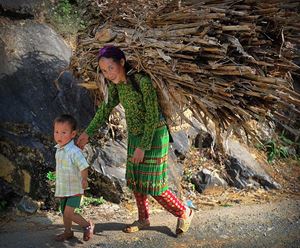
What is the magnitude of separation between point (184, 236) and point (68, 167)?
1280 millimetres

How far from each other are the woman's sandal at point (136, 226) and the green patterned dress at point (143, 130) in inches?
15.2

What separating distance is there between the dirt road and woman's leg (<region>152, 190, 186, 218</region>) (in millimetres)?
243

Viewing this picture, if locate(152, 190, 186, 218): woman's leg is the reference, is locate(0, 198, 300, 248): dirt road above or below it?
→ below

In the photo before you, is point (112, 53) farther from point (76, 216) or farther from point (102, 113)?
point (76, 216)

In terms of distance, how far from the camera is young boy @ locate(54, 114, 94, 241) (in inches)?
136

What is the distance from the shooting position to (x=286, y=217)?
461cm

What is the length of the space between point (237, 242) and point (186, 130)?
2006 millimetres

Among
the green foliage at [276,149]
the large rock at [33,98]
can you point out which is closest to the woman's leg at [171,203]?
the large rock at [33,98]

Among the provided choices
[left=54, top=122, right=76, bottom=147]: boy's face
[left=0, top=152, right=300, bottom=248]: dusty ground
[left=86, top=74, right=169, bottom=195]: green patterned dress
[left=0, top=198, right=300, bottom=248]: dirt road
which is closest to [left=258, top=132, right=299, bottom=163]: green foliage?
[left=0, top=152, right=300, bottom=248]: dusty ground

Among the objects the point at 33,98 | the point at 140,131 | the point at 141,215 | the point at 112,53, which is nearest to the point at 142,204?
the point at 141,215

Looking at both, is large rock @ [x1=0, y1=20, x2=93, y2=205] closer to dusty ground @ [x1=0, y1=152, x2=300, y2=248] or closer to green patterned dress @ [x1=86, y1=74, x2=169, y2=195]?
dusty ground @ [x1=0, y1=152, x2=300, y2=248]

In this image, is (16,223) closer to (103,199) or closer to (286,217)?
(103,199)

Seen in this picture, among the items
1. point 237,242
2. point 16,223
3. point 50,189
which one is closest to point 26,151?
point 50,189

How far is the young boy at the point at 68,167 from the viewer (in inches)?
136
